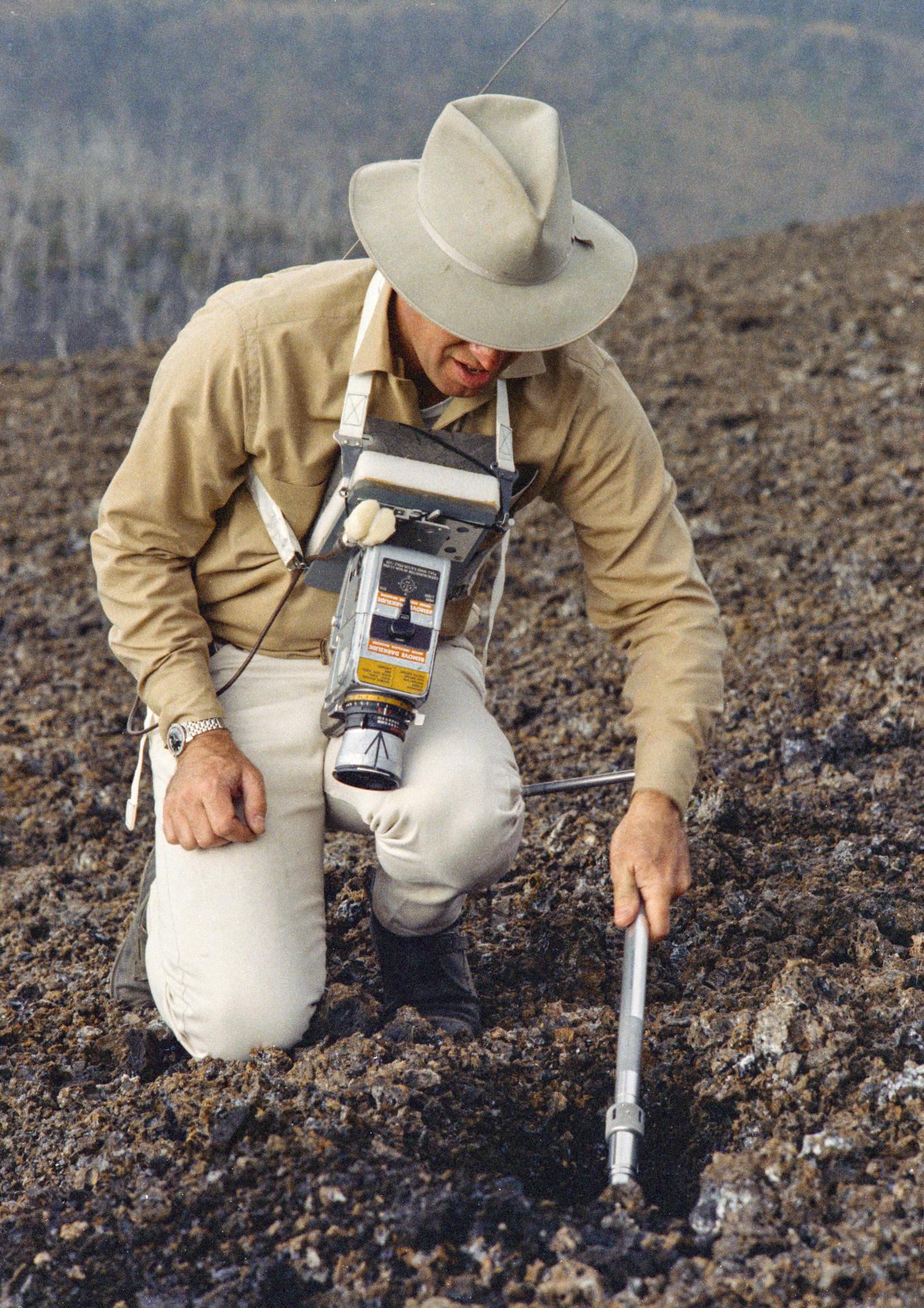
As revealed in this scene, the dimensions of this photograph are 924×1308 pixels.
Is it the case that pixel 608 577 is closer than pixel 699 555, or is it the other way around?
pixel 608 577

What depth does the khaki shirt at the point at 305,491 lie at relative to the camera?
2270 mm

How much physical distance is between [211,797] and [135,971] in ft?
1.91

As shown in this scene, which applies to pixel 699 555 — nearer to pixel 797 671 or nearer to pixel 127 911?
pixel 797 671

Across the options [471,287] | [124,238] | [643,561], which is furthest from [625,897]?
[124,238]

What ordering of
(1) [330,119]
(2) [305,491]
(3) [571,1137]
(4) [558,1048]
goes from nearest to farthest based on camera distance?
1. (3) [571,1137]
2. (4) [558,1048]
3. (2) [305,491]
4. (1) [330,119]

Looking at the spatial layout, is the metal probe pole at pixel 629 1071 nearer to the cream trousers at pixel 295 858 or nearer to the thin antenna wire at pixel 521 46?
the cream trousers at pixel 295 858

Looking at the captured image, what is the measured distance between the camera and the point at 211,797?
90.2 inches

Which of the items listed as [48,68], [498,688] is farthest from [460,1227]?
[48,68]

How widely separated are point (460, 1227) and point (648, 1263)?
0.27 m

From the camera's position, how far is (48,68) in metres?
21.5

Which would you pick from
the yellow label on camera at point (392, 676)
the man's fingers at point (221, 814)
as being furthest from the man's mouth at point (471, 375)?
the man's fingers at point (221, 814)

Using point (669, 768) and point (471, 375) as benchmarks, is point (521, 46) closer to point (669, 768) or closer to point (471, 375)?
point (471, 375)

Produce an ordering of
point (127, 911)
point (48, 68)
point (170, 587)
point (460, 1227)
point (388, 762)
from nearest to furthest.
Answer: point (460, 1227) < point (388, 762) < point (170, 587) < point (127, 911) < point (48, 68)

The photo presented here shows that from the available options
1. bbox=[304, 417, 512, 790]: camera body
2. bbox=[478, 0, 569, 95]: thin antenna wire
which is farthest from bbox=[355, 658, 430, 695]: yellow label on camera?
bbox=[478, 0, 569, 95]: thin antenna wire
